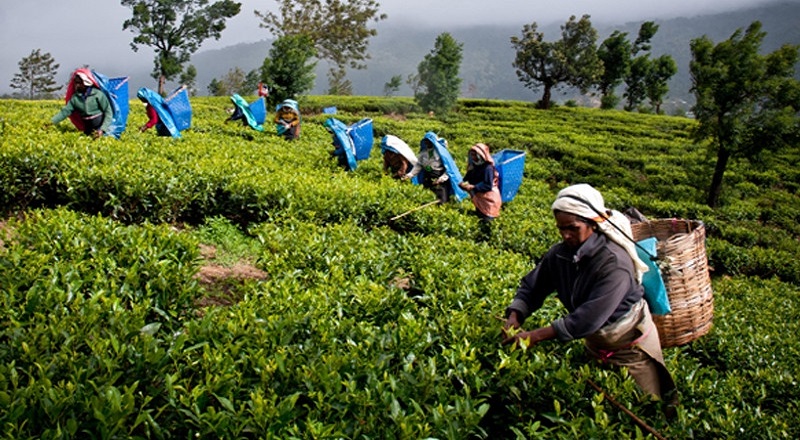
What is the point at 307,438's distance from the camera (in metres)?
1.72

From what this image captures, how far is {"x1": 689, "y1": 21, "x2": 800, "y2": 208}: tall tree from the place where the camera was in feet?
44.6

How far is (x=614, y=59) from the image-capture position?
4472 centimetres

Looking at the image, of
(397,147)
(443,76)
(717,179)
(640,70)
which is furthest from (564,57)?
(397,147)

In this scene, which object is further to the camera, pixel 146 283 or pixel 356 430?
pixel 146 283

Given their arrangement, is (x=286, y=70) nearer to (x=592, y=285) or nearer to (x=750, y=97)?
(x=750, y=97)

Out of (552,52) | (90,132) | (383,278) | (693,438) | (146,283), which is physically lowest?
(693,438)

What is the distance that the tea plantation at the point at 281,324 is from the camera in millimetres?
1866

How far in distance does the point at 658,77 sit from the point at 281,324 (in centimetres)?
5313

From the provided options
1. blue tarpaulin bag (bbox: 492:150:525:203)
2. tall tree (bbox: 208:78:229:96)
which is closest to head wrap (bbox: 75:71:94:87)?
blue tarpaulin bag (bbox: 492:150:525:203)

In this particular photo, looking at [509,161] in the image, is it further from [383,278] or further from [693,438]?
[693,438]

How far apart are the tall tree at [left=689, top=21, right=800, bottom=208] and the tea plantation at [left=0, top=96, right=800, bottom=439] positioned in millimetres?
8308

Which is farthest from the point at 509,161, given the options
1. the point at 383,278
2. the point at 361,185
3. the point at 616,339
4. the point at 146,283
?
the point at 146,283

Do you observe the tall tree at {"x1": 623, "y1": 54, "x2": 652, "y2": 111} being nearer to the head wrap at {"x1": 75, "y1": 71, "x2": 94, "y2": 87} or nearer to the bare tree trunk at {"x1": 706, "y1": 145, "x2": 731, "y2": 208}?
the bare tree trunk at {"x1": 706, "y1": 145, "x2": 731, "y2": 208}

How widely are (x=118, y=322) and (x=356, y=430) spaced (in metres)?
1.29
